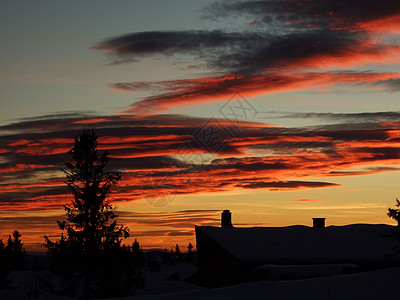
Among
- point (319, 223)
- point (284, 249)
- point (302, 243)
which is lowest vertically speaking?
point (284, 249)

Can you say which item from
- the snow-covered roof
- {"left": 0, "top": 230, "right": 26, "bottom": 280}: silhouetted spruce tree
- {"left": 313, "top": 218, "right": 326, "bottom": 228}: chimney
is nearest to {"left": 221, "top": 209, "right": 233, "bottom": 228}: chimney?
the snow-covered roof

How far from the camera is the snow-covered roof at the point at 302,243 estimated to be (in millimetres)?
29688

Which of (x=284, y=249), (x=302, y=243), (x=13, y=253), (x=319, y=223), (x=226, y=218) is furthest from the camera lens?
(x=13, y=253)

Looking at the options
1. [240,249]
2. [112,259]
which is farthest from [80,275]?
[240,249]

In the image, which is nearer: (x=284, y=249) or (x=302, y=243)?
(x=284, y=249)

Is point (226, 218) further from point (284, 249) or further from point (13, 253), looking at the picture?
point (13, 253)

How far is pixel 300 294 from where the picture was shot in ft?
49.0

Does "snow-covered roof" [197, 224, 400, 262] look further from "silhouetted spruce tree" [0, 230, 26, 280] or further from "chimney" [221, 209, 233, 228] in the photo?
"silhouetted spruce tree" [0, 230, 26, 280]

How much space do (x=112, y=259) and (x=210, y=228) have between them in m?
8.63

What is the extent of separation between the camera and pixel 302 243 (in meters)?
31.9

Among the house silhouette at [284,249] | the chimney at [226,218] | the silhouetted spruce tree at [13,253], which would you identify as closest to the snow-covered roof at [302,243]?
the house silhouette at [284,249]

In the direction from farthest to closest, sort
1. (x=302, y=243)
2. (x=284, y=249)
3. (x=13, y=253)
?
(x=13, y=253) < (x=302, y=243) < (x=284, y=249)

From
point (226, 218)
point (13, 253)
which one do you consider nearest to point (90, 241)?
point (226, 218)

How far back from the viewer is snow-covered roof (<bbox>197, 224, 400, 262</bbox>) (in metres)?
29.7
